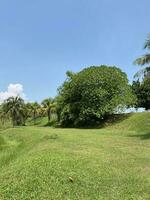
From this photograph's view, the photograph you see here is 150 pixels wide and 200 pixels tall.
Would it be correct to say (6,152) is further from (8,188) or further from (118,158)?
(8,188)

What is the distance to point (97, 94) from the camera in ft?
144

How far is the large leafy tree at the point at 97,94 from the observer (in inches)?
1738

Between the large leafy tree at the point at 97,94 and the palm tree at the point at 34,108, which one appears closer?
the large leafy tree at the point at 97,94

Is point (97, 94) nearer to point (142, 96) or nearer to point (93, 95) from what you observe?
point (93, 95)

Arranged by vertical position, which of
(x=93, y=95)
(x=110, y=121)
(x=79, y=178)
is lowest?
(x=79, y=178)

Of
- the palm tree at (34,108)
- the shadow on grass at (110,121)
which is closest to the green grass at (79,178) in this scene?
the shadow on grass at (110,121)

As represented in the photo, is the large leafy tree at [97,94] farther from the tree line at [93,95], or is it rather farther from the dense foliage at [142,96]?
the dense foliage at [142,96]

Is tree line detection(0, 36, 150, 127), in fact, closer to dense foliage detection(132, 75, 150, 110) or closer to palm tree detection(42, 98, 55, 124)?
dense foliage detection(132, 75, 150, 110)

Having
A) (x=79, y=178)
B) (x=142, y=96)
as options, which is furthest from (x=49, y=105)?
(x=79, y=178)

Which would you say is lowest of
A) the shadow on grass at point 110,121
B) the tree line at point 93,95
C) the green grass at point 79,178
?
the green grass at point 79,178

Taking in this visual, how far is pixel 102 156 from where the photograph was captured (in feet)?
54.3

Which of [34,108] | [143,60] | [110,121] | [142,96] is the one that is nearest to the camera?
[143,60]

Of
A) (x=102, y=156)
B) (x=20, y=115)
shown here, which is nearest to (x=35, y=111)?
(x=20, y=115)

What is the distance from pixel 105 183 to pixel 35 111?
66702 mm
